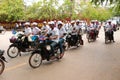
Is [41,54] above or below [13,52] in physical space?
above

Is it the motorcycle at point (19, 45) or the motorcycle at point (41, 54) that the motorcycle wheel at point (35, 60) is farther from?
the motorcycle at point (19, 45)

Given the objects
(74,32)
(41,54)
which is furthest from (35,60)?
(74,32)

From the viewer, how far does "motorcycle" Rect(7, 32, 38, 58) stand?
13.6 m

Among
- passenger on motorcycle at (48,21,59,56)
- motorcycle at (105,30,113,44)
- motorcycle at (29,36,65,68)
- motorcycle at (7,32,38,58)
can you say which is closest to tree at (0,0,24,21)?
motorcycle at (105,30,113,44)

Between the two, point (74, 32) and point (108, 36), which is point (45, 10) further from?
point (74, 32)

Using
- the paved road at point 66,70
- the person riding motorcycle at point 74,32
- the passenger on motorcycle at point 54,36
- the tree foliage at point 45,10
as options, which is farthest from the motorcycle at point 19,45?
the tree foliage at point 45,10

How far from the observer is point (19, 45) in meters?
13.9

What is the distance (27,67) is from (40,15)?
37.2m

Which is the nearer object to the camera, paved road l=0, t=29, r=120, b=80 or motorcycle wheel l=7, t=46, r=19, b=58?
paved road l=0, t=29, r=120, b=80

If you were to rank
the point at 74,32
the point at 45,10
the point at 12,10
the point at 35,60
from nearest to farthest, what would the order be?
the point at 35,60
the point at 74,32
the point at 45,10
the point at 12,10

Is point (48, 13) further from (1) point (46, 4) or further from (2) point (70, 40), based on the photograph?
(2) point (70, 40)

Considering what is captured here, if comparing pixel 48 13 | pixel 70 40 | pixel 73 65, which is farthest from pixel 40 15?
pixel 73 65

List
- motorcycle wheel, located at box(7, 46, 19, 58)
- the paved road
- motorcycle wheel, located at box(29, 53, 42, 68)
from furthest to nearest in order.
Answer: motorcycle wheel, located at box(7, 46, 19, 58) → motorcycle wheel, located at box(29, 53, 42, 68) → the paved road

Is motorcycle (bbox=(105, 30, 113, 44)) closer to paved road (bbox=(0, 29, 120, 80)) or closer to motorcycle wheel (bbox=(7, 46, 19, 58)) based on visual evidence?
paved road (bbox=(0, 29, 120, 80))
